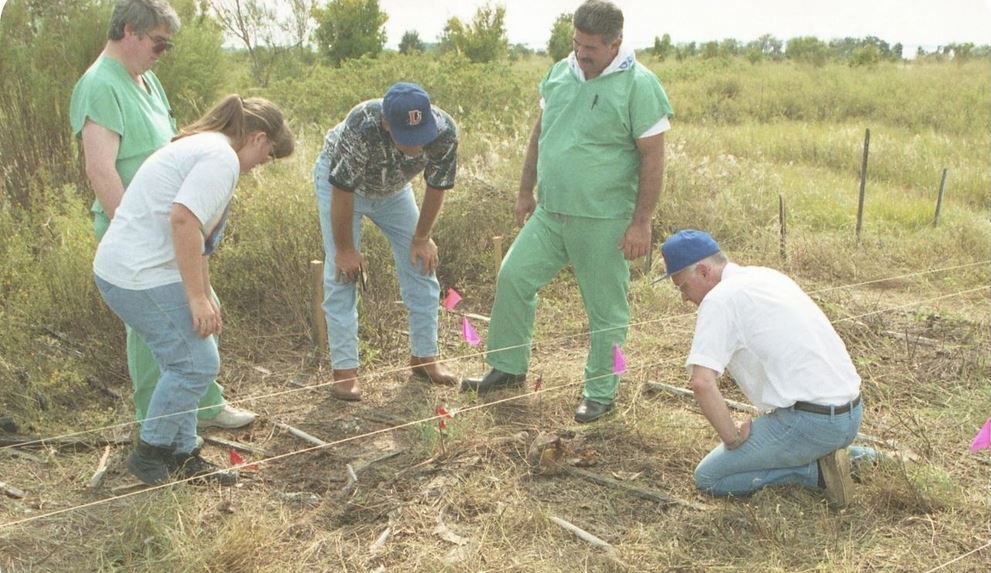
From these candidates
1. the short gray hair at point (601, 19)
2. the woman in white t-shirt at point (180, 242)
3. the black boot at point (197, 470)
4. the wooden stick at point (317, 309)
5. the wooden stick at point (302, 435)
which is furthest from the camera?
the wooden stick at point (317, 309)

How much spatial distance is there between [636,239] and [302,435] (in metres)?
1.73

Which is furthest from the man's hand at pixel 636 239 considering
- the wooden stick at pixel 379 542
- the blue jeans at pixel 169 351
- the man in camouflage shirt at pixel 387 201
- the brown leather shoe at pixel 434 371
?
the blue jeans at pixel 169 351

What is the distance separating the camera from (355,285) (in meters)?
4.45

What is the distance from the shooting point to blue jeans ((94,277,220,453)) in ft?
10.6

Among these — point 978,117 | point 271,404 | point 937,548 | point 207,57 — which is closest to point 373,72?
point 207,57

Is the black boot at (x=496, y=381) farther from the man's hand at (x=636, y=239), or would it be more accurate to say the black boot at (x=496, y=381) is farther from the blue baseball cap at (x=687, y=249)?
the blue baseball cap at (x=687, y=249)

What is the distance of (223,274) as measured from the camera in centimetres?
548

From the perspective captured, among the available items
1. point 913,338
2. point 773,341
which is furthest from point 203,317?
point 913,338

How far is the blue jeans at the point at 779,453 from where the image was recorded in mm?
3275

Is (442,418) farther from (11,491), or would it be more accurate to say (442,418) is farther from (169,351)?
(11,491)

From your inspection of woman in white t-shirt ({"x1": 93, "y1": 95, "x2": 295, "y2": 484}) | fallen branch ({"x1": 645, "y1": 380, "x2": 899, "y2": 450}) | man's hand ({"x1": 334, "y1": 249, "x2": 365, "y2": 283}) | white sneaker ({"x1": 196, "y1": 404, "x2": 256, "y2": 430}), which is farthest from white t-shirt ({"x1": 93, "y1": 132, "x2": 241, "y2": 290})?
fallen branch ({"x1": 645, "y1": 380, "x2": 899, "y2": 450})

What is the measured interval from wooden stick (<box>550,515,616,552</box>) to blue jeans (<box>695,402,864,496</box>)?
0.54 metres

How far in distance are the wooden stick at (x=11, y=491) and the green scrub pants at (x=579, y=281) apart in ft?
6.93

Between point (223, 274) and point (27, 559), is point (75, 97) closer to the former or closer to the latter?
point (27, 559)
